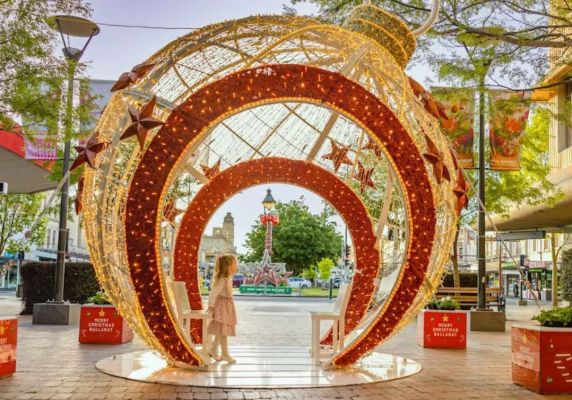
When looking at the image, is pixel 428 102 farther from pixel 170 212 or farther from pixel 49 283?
pixel 49 283

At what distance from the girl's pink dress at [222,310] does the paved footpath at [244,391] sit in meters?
1.67

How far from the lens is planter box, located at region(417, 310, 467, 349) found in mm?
11578

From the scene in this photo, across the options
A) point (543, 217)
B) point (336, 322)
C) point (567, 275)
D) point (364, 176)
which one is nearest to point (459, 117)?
point (364, 176)

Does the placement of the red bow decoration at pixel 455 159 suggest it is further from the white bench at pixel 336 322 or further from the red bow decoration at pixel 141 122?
the red bow decoration at pixel 141 122

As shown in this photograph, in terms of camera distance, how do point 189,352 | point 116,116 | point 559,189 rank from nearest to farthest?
1. point 189,352
2. point 116,116
3. point 559,189

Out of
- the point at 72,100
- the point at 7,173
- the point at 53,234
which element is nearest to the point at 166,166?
the point at 72,100

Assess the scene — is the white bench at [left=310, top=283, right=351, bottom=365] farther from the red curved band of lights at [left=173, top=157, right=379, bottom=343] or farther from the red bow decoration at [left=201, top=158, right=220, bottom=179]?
the red bow decoration at [left=201, top=158, right=220, bottom=179]

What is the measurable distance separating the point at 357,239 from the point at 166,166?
435 cm

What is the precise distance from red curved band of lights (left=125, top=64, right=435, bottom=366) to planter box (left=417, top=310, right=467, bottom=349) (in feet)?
12.0

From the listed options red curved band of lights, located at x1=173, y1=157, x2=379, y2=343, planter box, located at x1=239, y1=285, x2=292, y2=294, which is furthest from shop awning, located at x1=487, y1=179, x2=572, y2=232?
red curved band of lights, located at x1=173, y1=157, x2=379, y2=343

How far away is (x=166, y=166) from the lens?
751cm

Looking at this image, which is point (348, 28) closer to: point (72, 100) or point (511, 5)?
point (511, 5)

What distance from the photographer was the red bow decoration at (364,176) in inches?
454

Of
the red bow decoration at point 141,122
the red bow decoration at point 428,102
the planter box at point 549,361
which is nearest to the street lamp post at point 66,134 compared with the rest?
the red bow decoration at point 141,122
